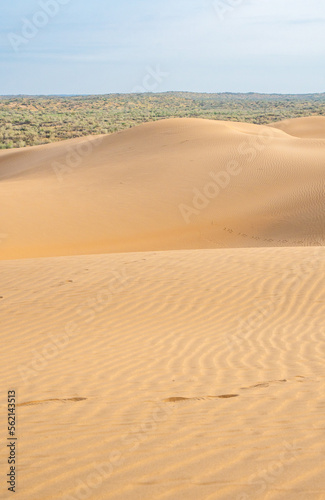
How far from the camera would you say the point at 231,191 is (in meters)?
20.9

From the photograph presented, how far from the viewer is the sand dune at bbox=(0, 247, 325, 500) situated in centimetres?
372

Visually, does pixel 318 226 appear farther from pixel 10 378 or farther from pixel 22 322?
pixel 10 378

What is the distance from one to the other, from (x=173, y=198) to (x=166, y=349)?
13689 mm

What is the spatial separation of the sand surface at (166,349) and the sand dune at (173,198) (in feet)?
0.32

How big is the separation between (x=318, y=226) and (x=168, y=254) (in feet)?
24.1
